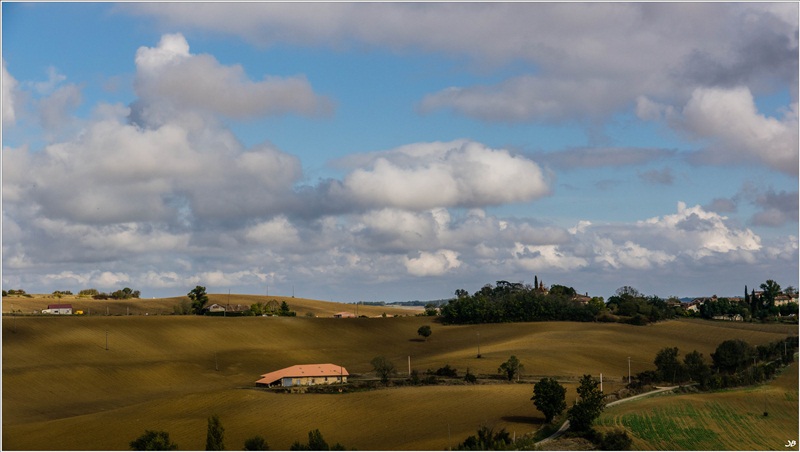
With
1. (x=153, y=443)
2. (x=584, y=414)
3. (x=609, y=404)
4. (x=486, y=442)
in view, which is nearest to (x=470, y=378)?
(x=609, y=404)

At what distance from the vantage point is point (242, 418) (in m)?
90.2

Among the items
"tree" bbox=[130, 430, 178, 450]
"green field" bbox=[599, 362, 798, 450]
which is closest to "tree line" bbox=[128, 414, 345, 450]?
"tree" bbox=[130, 430, 178, 450]

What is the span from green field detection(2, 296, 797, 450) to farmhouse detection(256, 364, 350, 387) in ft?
15.7

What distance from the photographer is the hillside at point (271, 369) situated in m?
85.2

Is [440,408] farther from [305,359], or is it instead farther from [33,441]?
[305,359]

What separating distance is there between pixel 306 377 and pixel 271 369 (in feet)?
67.5

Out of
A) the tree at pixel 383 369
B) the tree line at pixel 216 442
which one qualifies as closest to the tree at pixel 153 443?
the tree line at pixel 216 442

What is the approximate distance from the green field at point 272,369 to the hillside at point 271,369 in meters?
0.24

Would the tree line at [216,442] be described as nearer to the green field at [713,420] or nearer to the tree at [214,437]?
the tree at [214,437]

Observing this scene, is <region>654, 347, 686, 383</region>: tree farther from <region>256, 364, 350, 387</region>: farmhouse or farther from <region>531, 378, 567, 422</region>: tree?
<region>256, 364, 350, 387</region>: farmhouse

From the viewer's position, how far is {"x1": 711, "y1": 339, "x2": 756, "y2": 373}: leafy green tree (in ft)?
425

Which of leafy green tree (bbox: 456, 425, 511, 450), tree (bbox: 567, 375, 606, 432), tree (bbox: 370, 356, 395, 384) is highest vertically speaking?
tree (bbox: 370, 356, 395, 384)

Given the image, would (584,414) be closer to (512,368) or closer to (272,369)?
(512,368)

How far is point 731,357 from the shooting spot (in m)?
130
